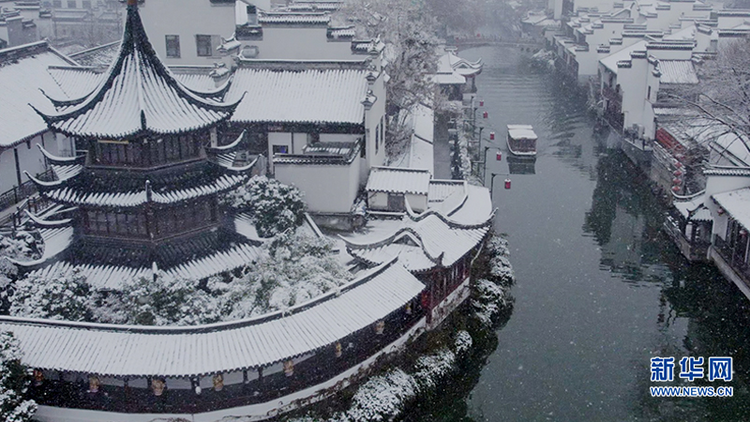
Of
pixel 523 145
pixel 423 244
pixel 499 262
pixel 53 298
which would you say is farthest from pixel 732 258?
pixel 53 298

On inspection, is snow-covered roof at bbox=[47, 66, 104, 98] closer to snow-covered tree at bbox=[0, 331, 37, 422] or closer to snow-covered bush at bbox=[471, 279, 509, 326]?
snow-covered tree at bbox=[0, 331, 37, 422]

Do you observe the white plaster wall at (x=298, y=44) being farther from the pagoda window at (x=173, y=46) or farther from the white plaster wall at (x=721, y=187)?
the white plaster wall at (x=721, y=187)

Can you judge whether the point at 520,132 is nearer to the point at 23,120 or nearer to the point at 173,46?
the point at 173,46

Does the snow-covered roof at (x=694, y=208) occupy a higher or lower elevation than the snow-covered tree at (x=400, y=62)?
lower

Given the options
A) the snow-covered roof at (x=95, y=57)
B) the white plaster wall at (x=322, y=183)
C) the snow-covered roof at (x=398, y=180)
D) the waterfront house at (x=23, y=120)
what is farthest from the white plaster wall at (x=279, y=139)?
the snow-covered roof at (x=95, y=57)

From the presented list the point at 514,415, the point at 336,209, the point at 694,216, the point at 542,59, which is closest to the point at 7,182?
the point at 336,209

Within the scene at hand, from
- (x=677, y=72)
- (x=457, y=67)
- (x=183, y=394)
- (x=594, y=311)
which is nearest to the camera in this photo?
(x=183, y=394)

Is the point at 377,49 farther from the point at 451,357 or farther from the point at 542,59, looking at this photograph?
the point at 542,59
